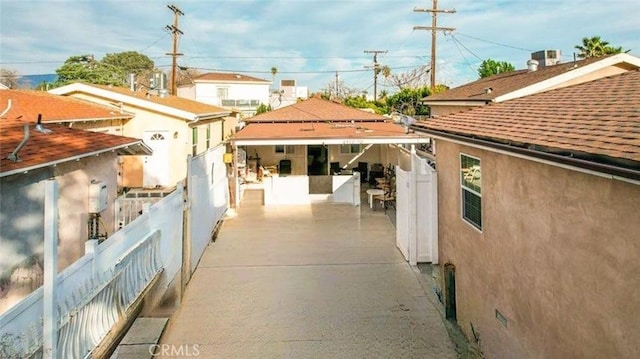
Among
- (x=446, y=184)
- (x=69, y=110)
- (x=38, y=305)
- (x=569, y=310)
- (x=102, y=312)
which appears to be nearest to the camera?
(x=38, y=305)

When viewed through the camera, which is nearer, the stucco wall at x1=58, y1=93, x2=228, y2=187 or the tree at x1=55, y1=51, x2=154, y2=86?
the stucco wall at x1=58, y1=93, x2=228, y2=187

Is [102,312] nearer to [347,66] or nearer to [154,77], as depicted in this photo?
[154,77]

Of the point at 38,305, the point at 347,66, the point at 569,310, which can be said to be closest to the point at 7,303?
the point at 38,305

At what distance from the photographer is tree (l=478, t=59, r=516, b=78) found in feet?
108

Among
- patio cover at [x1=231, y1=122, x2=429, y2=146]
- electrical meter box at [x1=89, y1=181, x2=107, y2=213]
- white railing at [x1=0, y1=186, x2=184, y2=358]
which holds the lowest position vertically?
white railing at [x1=0, y1=186, x2=184, y2=358]

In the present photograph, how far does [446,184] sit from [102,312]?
7.16 metres

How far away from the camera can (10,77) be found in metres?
44.5

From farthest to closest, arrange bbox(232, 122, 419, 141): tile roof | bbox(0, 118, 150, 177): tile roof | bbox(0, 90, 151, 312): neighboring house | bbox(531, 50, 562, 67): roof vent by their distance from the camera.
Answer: bbox(531, 50, 562, 67): roof vent
bbox(232, 122, 419, 141): tile roof
bbox(0, 90, 151, 312): neighboring house
bbox(0, 118, 150, 177): tile roof

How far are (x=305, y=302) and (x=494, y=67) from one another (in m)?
31.3

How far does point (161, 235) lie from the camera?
7.37 m

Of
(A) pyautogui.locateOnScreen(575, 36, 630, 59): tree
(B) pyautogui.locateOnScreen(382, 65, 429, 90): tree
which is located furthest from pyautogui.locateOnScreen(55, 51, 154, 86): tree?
(A) pyautogui.locateOnScreen(575, 36, 630, 59): tree

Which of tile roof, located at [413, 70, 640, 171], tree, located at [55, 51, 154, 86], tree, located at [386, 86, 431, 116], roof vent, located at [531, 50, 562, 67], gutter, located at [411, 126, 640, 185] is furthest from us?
tree, located at [55, 51, 154, 86]

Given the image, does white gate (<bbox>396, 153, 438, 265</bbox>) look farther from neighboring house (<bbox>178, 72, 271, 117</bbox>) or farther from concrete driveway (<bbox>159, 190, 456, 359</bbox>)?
neighboring house (<bbox>178, 72, 271, 117</bbox>)

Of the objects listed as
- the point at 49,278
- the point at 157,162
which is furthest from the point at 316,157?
the point at 49,278
